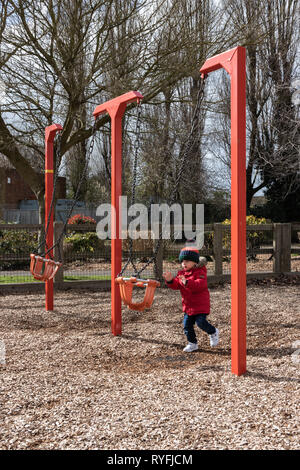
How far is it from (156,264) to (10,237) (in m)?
3.79

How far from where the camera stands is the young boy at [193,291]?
13.8 feet

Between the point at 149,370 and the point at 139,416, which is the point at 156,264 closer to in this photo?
the point at 149,370

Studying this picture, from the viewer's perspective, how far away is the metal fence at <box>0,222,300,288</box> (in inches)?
323

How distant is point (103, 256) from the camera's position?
837cm

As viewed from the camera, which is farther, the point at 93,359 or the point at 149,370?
the point at 93,359

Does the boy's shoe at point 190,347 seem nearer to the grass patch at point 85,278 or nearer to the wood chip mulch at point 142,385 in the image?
the wood chip mulch at point 142,385

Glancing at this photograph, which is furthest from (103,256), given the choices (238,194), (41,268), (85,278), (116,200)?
(238,194)

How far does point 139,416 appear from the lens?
272 cm

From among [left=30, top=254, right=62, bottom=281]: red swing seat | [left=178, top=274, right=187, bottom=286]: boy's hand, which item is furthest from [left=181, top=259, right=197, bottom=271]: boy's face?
[left=30, top=254, right=62, bottom=281]: red swing seat

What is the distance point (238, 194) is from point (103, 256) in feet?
16.8

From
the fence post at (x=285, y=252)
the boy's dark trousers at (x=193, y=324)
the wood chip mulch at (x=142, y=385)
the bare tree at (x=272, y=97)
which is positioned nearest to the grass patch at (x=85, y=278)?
the wood chip mulch at (x=142, y=385)

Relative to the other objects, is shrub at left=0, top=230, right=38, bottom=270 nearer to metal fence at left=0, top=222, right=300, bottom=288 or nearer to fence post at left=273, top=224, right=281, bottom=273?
metal fence at left=0, top=222, right=300, bottom=288

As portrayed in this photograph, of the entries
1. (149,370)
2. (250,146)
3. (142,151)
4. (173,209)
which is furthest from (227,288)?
(250,146)

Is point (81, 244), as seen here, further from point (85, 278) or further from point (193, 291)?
point (193, 291)
